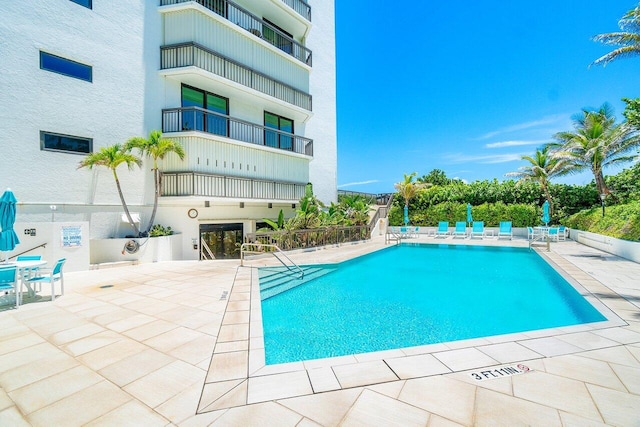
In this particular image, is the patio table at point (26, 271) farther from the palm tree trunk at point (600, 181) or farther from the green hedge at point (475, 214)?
the palm tree trunk at point (600, 181)

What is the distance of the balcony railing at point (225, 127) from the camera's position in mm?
13367

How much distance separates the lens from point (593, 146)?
60.8ft

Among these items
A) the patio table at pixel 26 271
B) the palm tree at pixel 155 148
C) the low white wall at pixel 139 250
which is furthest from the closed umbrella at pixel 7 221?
the palm tree at pixel 155 148

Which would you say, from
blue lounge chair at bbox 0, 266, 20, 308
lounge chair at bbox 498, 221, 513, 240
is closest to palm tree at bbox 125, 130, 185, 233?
blue lounge chair at bbox 0, 266, 20, 308

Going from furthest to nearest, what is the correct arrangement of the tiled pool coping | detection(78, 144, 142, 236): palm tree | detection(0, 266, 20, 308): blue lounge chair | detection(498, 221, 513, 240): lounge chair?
1. detection(498, 221, 513, 240): lounge chair
2. detection(78, 144, 142, 236): palm tree
3. detection(0, 266, 20, 308): blue lounge chair
4. the tiled pool coping

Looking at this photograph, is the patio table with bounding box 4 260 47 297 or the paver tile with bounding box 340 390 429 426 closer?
the paver tile with bounding box 340 390 429 426

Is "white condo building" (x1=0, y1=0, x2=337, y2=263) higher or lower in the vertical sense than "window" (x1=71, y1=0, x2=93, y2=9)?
lower

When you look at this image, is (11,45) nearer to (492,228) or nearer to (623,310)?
(623,310)

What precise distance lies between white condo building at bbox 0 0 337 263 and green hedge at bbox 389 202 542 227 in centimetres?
1170

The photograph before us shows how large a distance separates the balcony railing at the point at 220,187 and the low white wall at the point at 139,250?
2242 millimetres

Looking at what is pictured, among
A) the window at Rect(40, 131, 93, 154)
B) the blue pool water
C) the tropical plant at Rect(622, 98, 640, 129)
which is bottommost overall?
the blue pool water

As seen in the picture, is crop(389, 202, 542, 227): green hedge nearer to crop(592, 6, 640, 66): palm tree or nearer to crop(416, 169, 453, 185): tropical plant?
crop(592, 6, 640, 66): palm tree

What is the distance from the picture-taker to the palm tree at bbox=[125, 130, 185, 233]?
37.5ft

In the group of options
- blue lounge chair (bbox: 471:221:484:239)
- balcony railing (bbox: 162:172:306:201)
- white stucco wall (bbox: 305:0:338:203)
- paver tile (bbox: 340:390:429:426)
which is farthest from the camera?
white stucco wall (bbox: 305:0:338:203)
